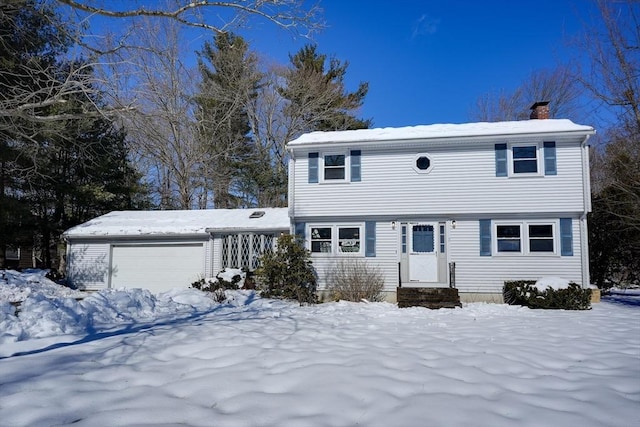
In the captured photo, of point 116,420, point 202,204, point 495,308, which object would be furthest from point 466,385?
point 202,204

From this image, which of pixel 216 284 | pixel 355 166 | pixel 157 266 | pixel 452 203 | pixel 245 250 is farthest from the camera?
pixel 157 266

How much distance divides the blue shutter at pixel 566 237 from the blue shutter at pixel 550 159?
4.80 ft

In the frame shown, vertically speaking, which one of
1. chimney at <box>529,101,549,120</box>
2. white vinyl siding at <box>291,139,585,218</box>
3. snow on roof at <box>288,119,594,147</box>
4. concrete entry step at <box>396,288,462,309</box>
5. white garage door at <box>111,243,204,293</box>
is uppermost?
chimney at <box>529,101,549,120</box>

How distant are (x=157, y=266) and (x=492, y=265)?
11.7 m

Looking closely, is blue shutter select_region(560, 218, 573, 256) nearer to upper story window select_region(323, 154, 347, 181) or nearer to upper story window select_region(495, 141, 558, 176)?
upper story window select_region(495, 141, 558, 176)

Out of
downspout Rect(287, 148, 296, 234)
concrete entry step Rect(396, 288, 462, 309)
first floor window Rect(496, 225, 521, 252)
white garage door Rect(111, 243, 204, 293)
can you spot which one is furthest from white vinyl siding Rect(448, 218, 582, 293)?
white garage door Rect(111, 243, 204, 293)

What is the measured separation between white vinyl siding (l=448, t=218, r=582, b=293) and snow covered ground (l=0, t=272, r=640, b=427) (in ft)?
14.2

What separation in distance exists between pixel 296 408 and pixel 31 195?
20779 mm

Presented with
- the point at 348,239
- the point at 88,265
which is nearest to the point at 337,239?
the point at 348,239

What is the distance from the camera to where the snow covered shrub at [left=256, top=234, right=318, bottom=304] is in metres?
11.8

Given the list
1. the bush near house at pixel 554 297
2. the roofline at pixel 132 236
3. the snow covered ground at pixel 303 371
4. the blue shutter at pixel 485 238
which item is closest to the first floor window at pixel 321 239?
the roofline at pixel 132 236

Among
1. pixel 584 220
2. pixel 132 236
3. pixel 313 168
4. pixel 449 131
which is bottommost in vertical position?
pixel 132 236

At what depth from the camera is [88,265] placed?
15.7 m

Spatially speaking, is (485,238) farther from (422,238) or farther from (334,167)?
(334,167)
